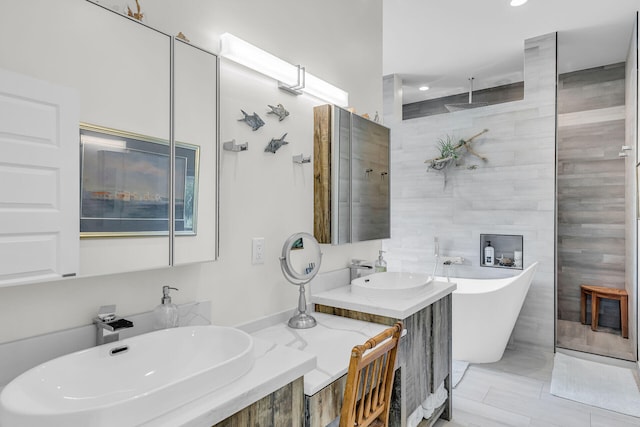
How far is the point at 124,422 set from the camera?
2.50ft

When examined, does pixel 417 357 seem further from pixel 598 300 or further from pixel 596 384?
pixel 598 300

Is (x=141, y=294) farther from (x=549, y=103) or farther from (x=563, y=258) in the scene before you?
(x=563, y=258)

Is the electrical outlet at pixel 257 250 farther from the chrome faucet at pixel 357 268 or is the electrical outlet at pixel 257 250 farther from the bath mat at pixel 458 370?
the bath mat at pixel 458 370

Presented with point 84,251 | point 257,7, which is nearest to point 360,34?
point 257,7

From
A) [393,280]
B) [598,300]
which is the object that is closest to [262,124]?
[393,280]

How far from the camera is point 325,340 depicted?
5.06 ft

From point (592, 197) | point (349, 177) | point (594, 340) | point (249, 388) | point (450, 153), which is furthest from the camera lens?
point (592, 197)

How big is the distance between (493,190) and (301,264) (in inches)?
103

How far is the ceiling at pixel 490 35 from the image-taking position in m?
3.01

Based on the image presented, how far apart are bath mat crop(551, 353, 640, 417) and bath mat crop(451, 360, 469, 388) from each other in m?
0.62

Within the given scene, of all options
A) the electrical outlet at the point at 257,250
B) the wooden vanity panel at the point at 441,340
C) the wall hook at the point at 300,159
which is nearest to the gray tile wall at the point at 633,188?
the wooden vanity panel at the point at 441,340

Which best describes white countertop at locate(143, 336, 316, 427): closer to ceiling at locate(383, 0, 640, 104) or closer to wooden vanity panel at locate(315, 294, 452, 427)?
wooden vanity panel at locate(315, 294, 452, 427)

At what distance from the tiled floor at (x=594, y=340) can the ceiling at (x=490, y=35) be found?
9.21 ft

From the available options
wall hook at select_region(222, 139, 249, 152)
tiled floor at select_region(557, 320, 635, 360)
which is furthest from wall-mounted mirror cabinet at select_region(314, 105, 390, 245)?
tiled floor at select_region(557, 320, 635, 360)
